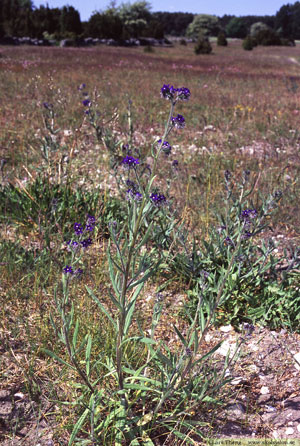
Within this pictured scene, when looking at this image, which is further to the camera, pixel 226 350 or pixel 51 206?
pixel 51 206

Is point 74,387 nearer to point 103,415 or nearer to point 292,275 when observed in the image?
point 103,415

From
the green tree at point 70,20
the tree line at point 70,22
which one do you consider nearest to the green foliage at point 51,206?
the tree line at point 70,22

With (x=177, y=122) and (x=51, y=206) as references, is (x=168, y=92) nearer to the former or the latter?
(x=177, y=122)

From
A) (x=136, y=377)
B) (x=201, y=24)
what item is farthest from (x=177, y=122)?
(x=201, y=24)

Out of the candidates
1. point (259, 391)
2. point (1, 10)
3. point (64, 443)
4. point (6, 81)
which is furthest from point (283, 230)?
point (1, 10)

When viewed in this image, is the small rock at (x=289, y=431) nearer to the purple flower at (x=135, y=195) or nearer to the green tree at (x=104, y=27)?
the purple flower at (x=135, y=195)

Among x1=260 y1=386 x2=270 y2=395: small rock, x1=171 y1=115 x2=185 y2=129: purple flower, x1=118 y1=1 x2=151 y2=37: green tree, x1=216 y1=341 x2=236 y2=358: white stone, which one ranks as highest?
x1=118 y1=1 x2=151 y2=37: green tree

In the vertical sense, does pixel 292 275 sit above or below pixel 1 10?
below

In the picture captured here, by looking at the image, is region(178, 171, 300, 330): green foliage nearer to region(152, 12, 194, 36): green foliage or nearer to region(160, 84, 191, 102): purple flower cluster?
region(160, 84, 191, 102): purple flower cluster

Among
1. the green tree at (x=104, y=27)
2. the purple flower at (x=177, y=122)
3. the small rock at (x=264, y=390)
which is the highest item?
the green tree at (x=104, y=27)

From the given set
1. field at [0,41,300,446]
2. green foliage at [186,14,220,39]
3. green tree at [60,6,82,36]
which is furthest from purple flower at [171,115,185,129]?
green foliage at [186,14,220,39]

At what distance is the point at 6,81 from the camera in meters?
10.0

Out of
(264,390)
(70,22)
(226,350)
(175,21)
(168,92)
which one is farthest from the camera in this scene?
(175,21)

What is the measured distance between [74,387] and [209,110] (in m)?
7.88
